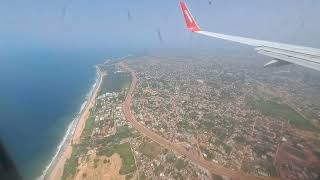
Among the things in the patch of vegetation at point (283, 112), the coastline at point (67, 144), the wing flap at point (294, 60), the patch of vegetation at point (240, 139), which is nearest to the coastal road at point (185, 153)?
the patch of vegetation at point (240, 139)

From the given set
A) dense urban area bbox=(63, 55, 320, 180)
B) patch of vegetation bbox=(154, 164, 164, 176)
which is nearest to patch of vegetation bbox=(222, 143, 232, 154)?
dense urban area bbox=(63, 55, 320, 180)

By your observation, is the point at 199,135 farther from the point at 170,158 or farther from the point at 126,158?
the point at 126,158

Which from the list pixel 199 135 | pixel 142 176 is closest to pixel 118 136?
pixel 142 176

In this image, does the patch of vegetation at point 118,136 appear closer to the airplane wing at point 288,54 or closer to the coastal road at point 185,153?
the coastal road at point 185,153

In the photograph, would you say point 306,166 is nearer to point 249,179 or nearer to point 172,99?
point 249,179

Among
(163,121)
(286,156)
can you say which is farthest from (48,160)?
(286,156)

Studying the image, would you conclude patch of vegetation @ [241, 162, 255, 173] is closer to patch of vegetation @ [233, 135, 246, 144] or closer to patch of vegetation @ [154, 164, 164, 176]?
patch of vegetation @ [233, 135, 246, 144]
